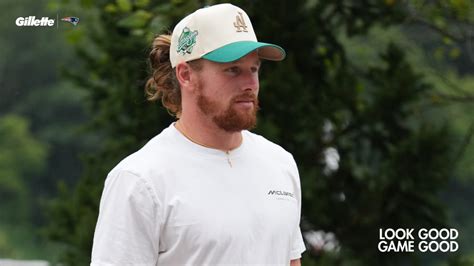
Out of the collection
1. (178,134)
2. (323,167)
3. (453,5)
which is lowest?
(323,167)

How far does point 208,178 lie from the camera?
3.24 m

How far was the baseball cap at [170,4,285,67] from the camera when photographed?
10.8ft

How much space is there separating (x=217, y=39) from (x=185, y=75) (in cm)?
14

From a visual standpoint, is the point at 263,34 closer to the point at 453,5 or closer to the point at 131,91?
the point at 131,91

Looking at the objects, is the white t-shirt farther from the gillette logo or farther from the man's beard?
the gillette logo

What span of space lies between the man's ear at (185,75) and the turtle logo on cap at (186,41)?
38 millimetres

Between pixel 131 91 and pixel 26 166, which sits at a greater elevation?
pixel 131 91

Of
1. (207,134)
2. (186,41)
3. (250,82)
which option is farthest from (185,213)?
(186,41)

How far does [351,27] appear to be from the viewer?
23.6 feet

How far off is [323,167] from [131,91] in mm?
1152

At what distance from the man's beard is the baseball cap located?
11cm

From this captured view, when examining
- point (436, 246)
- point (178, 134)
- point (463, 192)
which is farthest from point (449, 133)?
point (463, 192)

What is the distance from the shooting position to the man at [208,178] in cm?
315

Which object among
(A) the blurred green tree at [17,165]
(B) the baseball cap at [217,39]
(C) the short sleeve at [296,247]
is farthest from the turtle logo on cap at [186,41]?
(A) the blurred green tree at [17,165]
